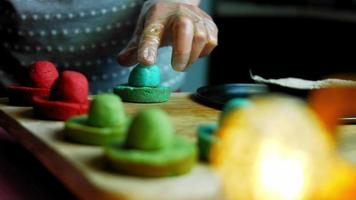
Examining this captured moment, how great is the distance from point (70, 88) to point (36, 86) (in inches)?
4.8

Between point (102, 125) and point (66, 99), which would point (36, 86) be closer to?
point (66, 99)

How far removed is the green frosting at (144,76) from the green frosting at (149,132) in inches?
14.5

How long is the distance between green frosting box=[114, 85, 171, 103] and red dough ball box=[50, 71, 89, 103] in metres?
0.17

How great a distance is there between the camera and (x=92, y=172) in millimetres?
563

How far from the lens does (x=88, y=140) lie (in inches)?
26.0

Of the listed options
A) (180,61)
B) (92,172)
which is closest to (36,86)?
(180,61)

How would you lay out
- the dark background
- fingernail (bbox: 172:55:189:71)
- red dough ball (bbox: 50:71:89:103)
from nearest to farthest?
red dough ball (bbox: 50:71:89:103), fingernail (bbox: 172:55:189:71), the dark background

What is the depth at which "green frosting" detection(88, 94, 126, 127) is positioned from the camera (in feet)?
2.18

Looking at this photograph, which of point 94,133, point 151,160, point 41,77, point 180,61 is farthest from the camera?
point 180,61

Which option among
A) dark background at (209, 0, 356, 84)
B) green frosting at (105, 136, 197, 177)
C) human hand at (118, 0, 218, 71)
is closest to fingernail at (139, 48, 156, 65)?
human hand at (118, 0, 218, 71)

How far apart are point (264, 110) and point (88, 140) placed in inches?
7.9

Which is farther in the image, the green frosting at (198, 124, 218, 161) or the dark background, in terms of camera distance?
the dark background

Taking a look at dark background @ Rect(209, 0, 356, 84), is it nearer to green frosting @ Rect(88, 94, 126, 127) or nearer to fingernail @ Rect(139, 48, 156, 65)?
fingernail @ Rect(139, 48, 156, 65)

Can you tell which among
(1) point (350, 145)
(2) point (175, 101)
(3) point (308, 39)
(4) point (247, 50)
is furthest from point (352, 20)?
(1) point (350, 145)
